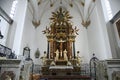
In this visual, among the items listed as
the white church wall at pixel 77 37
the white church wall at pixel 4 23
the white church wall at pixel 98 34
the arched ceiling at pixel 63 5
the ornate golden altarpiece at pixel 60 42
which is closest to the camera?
the white church wall at pixel 4 23

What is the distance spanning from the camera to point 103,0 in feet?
33.5

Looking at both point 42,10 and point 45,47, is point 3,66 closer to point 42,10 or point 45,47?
point 45,47

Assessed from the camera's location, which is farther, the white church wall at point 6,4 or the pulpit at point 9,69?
the white church wall at point 6,4

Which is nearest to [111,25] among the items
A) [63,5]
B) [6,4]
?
[63,5]

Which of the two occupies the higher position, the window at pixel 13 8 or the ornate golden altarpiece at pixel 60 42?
the window at pixel 13 8

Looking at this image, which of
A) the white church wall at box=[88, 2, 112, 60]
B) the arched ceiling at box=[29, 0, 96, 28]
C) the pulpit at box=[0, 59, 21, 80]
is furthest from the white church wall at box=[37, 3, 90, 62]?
the pulpit at box=[0, 59, 21, 80]

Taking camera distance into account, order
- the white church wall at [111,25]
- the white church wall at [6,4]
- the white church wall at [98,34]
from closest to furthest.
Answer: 1. the white church wall at [111,25]
2. the white church wall at [98,34]
3. the white church wall at [6,4]

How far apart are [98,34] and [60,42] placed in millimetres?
3676

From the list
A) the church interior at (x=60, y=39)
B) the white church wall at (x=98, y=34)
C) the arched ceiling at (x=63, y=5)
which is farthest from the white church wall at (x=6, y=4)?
the white church wall at (x=98, y=34)

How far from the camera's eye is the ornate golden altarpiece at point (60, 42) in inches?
462

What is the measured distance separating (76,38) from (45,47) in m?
3.45

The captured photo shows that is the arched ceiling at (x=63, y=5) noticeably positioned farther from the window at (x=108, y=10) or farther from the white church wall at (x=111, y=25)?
the white church wall at (x=111, y=25)

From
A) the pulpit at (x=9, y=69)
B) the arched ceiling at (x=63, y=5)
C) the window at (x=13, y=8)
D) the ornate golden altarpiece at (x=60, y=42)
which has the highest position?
the arched ceiling at (x=63, y=5)

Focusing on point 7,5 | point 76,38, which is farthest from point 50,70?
point 7,5
